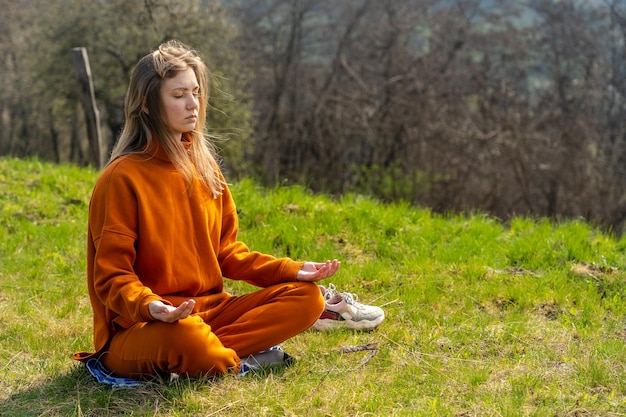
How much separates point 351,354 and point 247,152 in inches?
793

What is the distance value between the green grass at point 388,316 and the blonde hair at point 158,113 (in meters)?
1.11

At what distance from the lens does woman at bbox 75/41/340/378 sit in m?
3.46

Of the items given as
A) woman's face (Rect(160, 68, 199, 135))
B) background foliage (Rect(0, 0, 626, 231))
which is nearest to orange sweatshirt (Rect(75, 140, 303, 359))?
woman's face (Rect(160, 68, 199, 135))

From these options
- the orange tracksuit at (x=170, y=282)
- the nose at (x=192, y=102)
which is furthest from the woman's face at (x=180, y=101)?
the orange tracksuit at (x=170, y=282)

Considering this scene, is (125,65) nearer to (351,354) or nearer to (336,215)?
(336,215)

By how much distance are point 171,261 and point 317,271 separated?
2.52 ft

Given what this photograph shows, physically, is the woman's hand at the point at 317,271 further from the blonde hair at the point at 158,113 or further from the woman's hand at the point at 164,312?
the woman's hand at the point at 164,312

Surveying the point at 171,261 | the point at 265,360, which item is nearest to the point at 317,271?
the point at 265,360

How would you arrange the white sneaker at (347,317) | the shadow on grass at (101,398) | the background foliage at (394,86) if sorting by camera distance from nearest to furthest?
1. the shadow on grass at (101,398)
2. the white sneaker at (347,317)
3. the background foliage at (394,86)

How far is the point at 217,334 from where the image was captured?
3.79m

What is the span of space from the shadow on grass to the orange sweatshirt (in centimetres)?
21

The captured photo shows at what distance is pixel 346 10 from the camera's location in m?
27.3

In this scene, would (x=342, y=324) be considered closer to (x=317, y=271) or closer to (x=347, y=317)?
(x=347, y=317)

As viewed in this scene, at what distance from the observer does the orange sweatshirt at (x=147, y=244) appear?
344 centimetres
